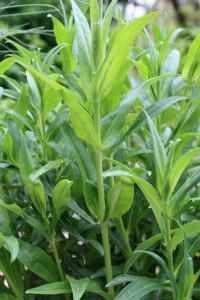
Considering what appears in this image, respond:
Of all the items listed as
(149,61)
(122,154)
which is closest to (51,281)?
(122,154)

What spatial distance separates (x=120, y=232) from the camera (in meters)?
0.65

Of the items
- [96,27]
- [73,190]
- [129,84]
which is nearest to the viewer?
[96,27]

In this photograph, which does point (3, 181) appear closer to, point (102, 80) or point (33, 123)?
point (33, 123)

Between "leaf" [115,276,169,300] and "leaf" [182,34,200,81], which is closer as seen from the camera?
"leaf" [115,276,169,300]

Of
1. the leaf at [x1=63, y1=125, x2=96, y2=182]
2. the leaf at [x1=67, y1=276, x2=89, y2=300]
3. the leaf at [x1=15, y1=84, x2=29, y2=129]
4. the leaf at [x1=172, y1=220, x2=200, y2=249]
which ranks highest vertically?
the leaf at [x1=15, y1=84, x2=29, y2=129]

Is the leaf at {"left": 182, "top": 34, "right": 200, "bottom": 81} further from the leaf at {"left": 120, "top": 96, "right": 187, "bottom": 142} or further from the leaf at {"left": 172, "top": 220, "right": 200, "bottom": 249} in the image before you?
the leaf at {"left": 172, "top": 220, "right": 200, "bottom": 249}

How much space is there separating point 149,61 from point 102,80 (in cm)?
Answer: 17

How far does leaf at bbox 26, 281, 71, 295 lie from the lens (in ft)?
1.79

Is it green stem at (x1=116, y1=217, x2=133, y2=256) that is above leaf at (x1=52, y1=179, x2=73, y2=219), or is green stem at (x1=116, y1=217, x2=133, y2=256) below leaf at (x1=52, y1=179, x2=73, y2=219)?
below

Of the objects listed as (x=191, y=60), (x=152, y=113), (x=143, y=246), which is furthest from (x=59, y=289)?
(x=191, y=60)

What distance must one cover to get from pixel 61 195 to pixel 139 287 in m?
0.13

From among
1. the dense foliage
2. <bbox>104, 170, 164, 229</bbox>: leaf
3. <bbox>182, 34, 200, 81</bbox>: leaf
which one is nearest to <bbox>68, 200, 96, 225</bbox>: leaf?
the dense foliage

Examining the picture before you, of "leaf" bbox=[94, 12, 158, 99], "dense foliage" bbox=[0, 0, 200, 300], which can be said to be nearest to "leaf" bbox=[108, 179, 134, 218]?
"dense foliage" bbox=[0, 0, 200, 300]

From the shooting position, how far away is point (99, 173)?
0.56 metres
